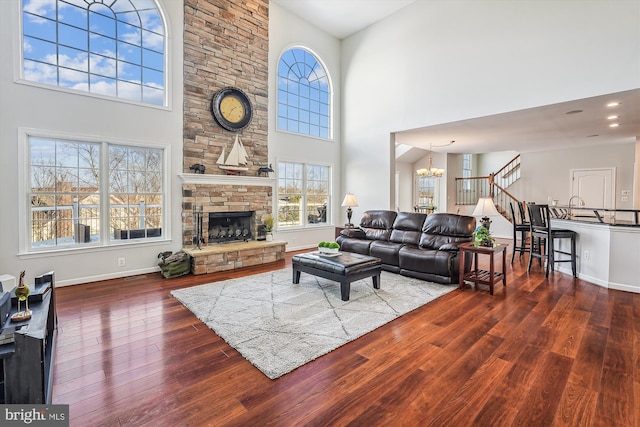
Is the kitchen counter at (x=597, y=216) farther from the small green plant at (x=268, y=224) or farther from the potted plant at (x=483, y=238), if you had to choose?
the small green plant at (x=268, y=224)

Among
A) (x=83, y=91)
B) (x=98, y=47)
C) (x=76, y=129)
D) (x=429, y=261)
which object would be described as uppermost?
(x=98, y=47)

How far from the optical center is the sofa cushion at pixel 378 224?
5.60m

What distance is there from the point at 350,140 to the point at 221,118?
3330 millimetres

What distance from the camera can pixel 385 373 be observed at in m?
2.22

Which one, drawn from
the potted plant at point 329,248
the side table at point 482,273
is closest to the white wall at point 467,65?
the side table at point 482,273

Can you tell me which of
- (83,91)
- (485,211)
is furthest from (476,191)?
(83,91)

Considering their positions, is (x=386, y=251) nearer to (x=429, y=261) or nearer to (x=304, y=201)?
(x=429, y=261)

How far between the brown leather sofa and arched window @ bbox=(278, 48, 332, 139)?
9.85ft

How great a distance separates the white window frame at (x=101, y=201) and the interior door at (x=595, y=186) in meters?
10.4

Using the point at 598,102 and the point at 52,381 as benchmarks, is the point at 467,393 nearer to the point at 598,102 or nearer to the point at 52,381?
the point at 52,381

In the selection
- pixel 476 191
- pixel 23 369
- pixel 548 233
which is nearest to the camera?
pixel 23 369

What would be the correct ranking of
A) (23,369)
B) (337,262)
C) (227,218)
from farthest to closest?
(227,218), (337,262), (23,369)

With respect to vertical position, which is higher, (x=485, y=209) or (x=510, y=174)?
(x=510, y=174)

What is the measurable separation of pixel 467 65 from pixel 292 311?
17.6ft
